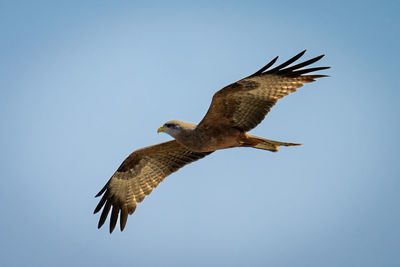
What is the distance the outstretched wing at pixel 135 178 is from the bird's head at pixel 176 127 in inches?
52.8

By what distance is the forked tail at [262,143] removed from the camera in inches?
334

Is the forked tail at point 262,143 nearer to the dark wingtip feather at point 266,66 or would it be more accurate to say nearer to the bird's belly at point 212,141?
the bird's belly at point 212,141

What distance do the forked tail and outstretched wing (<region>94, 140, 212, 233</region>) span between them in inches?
65.2

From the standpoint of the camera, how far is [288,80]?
26.7 feet

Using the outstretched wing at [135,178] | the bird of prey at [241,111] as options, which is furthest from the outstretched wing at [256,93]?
the outstretched wing at [135,178]

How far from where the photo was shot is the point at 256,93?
8.17 m

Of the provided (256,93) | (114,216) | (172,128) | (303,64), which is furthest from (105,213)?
(303,64)

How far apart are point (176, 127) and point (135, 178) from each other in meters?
2.28

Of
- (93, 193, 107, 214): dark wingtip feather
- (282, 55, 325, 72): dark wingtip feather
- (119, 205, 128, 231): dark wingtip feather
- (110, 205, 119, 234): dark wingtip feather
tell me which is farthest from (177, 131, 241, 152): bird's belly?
(93, 193, 107, 214): dark wingtip feather

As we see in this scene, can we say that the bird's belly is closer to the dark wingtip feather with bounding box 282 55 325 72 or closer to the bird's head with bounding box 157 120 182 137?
the bird's head with bounding box 157 120 182 137

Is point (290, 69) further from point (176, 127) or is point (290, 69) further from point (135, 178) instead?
point (135, 178)

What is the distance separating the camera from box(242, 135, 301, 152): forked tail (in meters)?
8.47

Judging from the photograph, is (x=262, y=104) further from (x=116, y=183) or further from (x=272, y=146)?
(x=116, y=183)

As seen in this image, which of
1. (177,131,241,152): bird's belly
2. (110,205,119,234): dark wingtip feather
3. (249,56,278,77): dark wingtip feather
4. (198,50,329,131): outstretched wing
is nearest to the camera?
(249,56,278,77): dark wingtip feather
